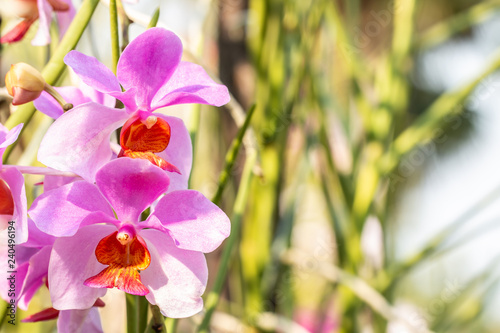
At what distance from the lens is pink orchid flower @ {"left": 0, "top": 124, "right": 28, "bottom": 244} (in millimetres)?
175

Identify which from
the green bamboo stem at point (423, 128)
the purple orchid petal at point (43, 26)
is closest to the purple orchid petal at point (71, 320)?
the purple orchid petal at point (43, 26)

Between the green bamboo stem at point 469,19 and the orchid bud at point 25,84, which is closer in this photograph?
the orchid bud at point 25,84

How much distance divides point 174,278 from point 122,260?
20mm

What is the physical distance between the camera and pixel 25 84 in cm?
19

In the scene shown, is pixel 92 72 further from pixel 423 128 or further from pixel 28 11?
pixel 423 128

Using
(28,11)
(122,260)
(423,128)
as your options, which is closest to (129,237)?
(122,260)

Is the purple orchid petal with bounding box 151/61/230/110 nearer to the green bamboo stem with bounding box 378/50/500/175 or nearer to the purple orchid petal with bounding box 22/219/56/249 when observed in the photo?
the purple orchid petal with bounding box 22/219/56/249

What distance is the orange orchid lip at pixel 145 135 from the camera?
20cm

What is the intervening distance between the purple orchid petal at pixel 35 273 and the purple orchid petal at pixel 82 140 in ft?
0.13

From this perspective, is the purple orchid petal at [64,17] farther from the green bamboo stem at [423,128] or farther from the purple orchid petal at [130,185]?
the green bamboo stem at [423,128]

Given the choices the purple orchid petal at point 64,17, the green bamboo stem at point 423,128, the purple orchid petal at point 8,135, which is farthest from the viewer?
the green bamboo stem at point 423,128

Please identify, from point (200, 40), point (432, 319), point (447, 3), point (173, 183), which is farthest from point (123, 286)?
point (447, 3)

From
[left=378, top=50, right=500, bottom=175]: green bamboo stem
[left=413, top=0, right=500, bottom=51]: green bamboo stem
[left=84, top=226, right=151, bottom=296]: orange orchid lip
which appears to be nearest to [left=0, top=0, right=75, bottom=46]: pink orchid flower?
[left=84, top=226, right=151, bottom=296]: orange orchid lip

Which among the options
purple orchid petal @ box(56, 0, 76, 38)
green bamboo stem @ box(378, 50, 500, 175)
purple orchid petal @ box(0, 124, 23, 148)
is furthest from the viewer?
green bamboo stem @ box(378, 50, 500, 175)
